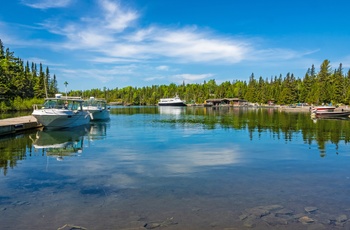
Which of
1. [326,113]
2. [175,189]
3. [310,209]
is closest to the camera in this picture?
[310,209]

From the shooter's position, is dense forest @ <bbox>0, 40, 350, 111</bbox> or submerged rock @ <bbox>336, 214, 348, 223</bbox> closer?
submerged rock @ <bbox>336, 214, 348, 223</bbox>

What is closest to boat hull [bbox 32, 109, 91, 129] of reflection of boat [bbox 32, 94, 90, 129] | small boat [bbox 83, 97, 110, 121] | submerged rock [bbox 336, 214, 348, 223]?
reflection of boat [bbox 32, 94, 90, 129]

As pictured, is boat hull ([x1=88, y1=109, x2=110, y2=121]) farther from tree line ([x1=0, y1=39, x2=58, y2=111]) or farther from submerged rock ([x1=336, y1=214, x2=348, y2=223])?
submerged rock ([x1=336, y1=214, x2=348, y2=223])

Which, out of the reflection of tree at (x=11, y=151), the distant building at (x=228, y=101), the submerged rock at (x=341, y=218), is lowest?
the submerged rock at (x=341, y=218)

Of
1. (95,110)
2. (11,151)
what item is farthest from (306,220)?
(95,110)

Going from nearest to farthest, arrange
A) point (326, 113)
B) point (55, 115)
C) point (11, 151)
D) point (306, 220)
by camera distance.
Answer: point (306, 220), point (11, 151), point (55, 115), point (326, 113)

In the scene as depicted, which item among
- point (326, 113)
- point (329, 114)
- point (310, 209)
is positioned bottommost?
point (310, 209)

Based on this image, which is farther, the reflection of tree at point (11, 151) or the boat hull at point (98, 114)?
the boat hull at point (98, 114)

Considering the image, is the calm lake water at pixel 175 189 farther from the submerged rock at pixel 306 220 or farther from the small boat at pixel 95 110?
the small boat at pixel 95 110

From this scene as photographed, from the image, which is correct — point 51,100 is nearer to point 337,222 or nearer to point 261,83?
point 337,222

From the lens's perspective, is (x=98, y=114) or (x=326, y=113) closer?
(x=98, y=114)

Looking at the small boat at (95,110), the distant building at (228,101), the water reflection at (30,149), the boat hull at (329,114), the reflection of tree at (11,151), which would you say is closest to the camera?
the reflection of tree at (11,151)

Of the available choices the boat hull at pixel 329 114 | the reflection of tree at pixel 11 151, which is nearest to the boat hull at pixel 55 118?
the reflection of tree at pixel 11 151

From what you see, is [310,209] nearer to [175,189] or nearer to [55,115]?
[175,189]
